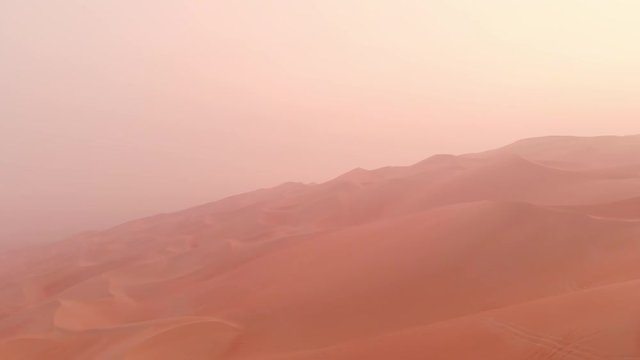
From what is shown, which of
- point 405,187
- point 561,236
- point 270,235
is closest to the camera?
point 561,236

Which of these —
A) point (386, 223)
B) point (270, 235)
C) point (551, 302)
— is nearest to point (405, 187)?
point (270, 235)

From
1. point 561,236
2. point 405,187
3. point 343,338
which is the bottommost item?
point 343,338

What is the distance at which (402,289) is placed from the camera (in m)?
5.30

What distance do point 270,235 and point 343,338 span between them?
5.89 m

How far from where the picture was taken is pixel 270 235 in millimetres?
10289

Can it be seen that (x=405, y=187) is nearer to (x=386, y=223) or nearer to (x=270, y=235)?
(x=270, y=235)

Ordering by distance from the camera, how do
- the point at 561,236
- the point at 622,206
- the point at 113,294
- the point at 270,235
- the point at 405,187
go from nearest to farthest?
the point at 561,236, the point at 622,206, the point at 113,294, the point at 270,235, the point at 405,187

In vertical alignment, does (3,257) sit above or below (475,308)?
above

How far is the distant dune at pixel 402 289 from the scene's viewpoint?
3.68 m

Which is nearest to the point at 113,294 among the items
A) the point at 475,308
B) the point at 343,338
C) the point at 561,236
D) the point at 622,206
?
the point at 343,338

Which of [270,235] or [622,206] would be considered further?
[270,235]

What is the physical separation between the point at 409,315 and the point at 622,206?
3865mm

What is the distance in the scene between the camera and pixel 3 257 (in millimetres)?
15711

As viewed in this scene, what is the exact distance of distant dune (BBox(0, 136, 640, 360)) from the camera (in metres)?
3.68
